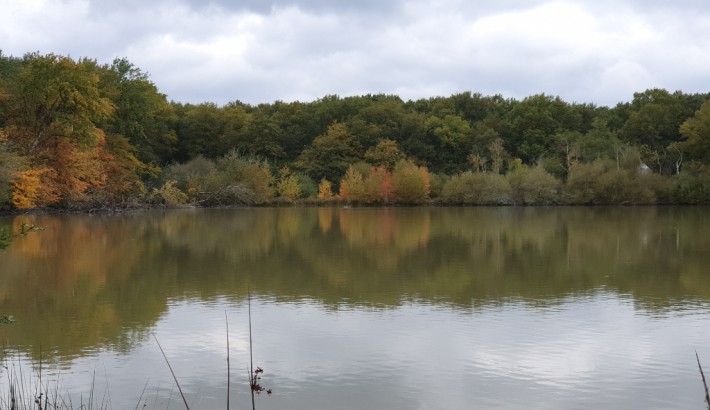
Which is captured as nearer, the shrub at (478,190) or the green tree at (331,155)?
the shrub at (478,190)

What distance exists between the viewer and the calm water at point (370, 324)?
6.21 meters

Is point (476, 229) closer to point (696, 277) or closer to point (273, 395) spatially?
point (696, 277)

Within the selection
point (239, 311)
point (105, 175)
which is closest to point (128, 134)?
point (105, 175)

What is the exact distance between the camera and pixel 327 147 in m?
58.7

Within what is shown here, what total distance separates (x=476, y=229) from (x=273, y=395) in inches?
782

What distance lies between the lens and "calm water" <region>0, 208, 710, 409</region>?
20.4 feet

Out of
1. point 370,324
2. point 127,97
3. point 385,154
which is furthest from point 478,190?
point 370,324

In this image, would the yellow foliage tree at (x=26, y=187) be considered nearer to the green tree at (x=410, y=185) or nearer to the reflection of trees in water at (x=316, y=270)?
the reflection of trees in water at (x=316, y=270)

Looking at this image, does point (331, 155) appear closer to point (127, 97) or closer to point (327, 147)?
point (327, 147)

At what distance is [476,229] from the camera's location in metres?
25.3

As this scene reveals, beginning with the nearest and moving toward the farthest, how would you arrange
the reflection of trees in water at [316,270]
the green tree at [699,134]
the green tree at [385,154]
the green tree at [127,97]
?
the reflection of trees in water at [316,270] → the green tree at [127,97] → the green tree at [699,134] → the green tree at [385,154]

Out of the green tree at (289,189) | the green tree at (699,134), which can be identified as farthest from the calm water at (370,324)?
the green tree at (699,134)

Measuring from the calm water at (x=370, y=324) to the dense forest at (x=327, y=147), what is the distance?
1597cm

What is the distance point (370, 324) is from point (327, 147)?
165 ft
